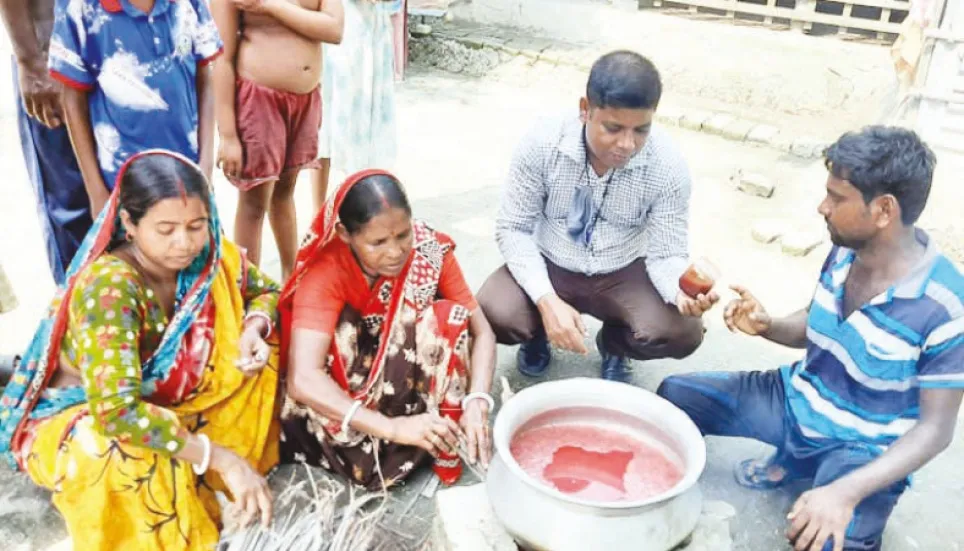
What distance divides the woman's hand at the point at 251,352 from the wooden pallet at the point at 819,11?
6199mm

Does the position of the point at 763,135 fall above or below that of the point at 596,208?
below

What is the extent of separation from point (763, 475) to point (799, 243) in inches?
80.5

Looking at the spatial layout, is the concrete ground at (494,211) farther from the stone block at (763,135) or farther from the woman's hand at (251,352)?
the woman's hand at (251,352)

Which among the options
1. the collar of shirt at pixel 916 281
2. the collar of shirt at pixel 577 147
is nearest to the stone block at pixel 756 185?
the collar of shirt at pixel 577 147

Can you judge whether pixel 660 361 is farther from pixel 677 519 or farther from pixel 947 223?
pixel 947 223

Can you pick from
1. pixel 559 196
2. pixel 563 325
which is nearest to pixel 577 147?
pixel 559 196

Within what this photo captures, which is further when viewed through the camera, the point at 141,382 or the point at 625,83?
the point at 625,83

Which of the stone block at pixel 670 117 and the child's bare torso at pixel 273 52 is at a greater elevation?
the child's bare torso at pixel 273 52

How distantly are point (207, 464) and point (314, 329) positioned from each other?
451 millimetres

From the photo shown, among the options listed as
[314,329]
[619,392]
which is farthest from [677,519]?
[314,329]

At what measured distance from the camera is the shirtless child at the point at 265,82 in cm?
303

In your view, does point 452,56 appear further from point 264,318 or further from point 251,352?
point 251,352

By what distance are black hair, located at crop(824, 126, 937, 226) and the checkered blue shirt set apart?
0.79 metres

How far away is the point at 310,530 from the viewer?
6.64 feet
